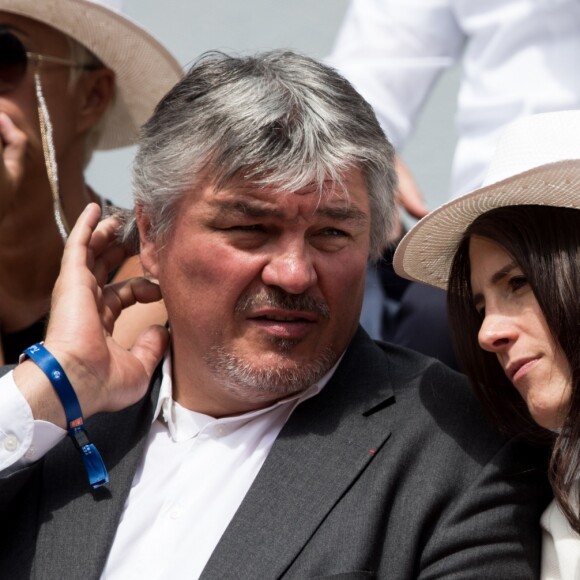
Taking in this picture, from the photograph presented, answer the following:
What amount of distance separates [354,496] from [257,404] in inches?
15.0

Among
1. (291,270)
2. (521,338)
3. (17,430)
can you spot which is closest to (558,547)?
(521,338)

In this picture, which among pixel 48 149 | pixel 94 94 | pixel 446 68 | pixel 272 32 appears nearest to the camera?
pixel 48 149

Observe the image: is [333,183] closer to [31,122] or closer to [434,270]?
[434,270]

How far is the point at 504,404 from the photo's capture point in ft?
8.73

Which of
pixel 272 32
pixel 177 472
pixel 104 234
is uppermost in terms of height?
pixel 104 234

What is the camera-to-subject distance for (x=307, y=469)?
8.79 feet

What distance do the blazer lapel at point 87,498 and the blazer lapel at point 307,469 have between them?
283mm

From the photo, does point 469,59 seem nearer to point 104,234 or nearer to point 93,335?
point 104,234

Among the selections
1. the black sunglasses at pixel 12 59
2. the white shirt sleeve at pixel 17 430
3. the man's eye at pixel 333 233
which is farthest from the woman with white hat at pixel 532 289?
the black sunglasses at pixel 12 59

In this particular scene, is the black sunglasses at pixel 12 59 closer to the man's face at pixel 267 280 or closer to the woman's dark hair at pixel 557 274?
the man's face at pixel 267 280

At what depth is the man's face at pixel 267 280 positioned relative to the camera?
108 inches

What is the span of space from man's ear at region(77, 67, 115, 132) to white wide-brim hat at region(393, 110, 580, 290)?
57.3 inches

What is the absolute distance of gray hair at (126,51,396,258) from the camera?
107 inches

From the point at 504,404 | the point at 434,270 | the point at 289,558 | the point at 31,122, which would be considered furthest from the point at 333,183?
the point at 31,122
